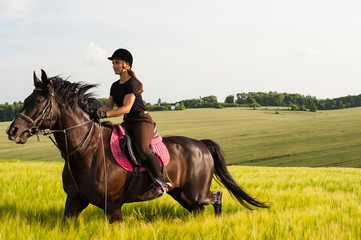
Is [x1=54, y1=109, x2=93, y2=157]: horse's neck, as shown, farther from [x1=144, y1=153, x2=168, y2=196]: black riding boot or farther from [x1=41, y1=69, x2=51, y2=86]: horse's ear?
[x1=144, y1=153, x2=168, y2=196]: black riding boot

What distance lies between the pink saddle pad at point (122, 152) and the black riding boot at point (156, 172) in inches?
6.6

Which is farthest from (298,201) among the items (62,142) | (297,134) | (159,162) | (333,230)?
(297,134)

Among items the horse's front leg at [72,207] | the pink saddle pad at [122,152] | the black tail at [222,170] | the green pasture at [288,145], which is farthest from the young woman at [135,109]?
the green pasture at [288,145]

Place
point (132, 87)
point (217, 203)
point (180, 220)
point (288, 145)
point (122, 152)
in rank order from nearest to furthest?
1. point (132, 87)
2. point (122, 152)
3. point (180, 220)
4. point (217, 203)
5. point (288, 145)

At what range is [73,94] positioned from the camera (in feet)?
15.4

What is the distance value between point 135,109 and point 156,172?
1.03 m

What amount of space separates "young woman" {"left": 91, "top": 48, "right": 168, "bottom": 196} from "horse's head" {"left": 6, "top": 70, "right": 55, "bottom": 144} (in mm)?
670

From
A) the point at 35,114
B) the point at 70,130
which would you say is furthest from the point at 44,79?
the point at 70,130

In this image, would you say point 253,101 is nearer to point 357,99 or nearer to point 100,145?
point 357,99

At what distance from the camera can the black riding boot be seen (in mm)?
4852

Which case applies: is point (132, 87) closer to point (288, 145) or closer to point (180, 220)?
point (180, 220)

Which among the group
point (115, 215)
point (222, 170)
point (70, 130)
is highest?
point (70, 130)

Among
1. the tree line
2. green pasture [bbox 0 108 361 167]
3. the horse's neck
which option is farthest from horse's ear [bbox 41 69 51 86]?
the tree line

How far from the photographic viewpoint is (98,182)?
4555mm
